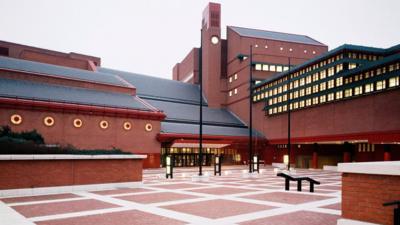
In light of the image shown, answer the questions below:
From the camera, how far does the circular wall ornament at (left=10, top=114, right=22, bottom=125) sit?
1380 inches

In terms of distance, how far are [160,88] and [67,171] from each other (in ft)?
161

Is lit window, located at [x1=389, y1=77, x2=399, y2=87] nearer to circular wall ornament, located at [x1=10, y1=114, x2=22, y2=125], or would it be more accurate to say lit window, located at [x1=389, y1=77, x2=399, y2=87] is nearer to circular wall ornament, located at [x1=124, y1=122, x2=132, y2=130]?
circular wall ornament, located at [x1=124, y1=122, x2=132, y2=130]

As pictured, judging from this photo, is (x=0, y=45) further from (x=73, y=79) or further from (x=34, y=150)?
(x=34, y=150)

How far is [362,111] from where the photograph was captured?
119 ft

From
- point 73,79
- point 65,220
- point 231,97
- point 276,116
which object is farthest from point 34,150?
point 231,97

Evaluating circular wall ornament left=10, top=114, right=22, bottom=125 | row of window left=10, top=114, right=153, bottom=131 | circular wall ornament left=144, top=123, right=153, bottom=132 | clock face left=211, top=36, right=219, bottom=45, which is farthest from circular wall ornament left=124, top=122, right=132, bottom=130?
clock face left=211, top=36, right=219, bottom=45

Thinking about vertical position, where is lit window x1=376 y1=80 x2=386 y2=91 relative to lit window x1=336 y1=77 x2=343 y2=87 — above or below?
below

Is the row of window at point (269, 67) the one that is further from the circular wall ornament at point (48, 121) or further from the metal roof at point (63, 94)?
the circular wall ornament at point (48, 121)

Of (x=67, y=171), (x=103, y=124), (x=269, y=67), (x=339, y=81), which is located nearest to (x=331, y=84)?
(x=339, y=81)

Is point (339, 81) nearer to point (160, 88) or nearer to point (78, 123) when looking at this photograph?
point (78, 123)

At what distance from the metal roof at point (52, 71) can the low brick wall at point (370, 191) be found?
4144cm

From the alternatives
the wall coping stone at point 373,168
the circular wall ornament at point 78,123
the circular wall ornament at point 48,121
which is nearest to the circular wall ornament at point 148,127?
the circular wall ornament at point 78,123

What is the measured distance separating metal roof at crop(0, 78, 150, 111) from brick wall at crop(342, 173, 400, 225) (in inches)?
1413

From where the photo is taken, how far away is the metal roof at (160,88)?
62.8 meters
